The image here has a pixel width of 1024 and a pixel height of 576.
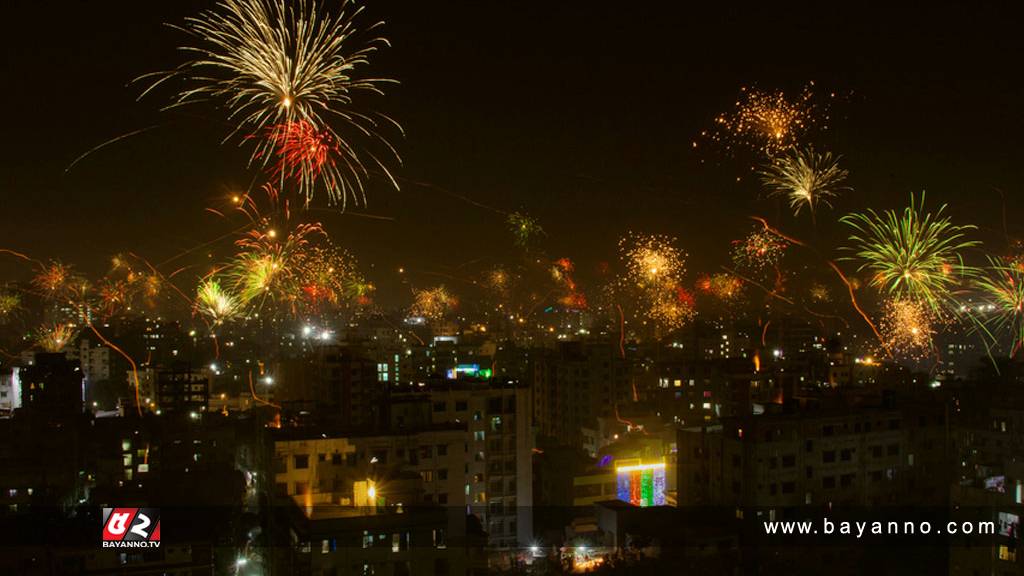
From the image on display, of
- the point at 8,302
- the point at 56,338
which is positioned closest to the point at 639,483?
the point at 56,338

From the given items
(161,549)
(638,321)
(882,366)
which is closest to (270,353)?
(638,321)

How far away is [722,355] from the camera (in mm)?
26297

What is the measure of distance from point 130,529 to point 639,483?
7.48 meters

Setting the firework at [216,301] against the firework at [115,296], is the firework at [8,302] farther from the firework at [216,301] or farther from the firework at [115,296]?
the firework at [216,301]

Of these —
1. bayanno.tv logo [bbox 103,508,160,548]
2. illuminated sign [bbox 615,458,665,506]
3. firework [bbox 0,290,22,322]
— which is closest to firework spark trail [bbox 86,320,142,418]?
firework [bbox 0,290,22,322]

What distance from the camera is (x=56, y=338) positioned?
2383cm

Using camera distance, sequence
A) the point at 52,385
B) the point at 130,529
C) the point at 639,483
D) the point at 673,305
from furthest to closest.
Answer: the point at 673,305
the point at 52,385
the point at 639,483
the point at 130,529

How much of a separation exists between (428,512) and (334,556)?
100cm

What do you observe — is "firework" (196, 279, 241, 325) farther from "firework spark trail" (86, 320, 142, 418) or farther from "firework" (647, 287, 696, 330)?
"firework" (647, 287, 696, 330)

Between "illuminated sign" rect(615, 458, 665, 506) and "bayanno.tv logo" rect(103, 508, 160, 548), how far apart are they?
274 inches

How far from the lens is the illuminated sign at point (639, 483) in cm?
1298

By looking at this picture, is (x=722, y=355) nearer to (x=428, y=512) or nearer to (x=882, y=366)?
(x=882, y=366)

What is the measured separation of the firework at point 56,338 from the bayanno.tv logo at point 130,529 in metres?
16.4

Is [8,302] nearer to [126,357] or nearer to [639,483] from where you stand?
[126,357]
